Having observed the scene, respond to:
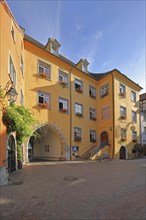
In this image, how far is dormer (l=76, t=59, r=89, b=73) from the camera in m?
26.4

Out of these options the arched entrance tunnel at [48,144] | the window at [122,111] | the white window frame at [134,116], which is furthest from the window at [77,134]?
the white window frame at [134,116]

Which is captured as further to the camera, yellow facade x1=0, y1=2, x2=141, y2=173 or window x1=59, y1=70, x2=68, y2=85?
window x1=59, y1=70, x2=68, y2=85

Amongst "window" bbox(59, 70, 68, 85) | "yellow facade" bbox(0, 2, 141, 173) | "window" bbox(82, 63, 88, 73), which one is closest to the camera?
"yellow facade" bbox(0, 2, 141, 173)

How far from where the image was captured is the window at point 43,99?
65.8ft

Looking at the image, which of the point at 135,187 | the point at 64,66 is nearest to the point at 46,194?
the point at 135,187

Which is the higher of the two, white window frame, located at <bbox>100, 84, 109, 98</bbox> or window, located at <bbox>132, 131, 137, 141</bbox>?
white window frame, located at <bbox>100, 84, 109, 98</bbox>

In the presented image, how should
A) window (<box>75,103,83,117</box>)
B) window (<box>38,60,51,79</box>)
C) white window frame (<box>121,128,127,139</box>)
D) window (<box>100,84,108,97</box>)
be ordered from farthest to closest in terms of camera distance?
window (<box>100,84,108,97</box>) < white window frame (<box>121,128,127,139</box>) < window (<box>75,103,83,117</box>) < window (<box>38,60,51,79</box>)

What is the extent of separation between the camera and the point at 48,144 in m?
23.9

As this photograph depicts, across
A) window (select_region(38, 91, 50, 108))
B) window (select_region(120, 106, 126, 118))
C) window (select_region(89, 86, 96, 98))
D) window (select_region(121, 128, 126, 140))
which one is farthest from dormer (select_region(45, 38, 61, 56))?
window (select_region(121, 128, 126, 140))

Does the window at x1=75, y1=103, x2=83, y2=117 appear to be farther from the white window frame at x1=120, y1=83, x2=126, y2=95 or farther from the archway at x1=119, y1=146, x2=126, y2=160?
the archway at x1=119, y1=146, x2=126, y2=160

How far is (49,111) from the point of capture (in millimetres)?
20781

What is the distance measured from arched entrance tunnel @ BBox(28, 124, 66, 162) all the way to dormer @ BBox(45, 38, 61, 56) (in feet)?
28.8

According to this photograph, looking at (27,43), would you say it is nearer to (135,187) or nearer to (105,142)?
(105,142)

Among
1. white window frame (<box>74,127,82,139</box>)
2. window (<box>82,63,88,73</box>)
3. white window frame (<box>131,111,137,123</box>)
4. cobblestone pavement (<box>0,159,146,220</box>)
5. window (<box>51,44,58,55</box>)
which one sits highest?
window (<box>51,44,58,55</box>)
